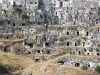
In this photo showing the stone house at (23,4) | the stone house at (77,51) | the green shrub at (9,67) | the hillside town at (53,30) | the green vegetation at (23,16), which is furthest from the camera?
the stone house at (23,4)

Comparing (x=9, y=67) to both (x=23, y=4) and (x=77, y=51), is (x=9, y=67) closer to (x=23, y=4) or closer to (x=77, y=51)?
(x=77, y=51)

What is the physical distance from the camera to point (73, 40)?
234 feet

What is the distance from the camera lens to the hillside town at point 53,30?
218 feet

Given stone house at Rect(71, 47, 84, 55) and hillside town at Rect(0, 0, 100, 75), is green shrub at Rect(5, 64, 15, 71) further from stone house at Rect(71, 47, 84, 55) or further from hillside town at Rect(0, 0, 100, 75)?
stone house at Rect(71, 47, 84, 55)

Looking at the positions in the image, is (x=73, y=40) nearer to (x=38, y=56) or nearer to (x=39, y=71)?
(x=38, y=56)

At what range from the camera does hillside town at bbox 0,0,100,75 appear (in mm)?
66325

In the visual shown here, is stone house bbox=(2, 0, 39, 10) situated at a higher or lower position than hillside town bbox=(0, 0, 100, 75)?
higher

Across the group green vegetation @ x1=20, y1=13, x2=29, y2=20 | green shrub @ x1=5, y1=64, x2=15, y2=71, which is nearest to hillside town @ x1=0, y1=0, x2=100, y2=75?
green vegetation @ x1=20, y1=13, x2=29, y2=20

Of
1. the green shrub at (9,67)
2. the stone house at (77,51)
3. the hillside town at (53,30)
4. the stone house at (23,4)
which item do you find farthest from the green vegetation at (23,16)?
the green shrub at (9,67)

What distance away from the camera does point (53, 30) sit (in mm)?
76312

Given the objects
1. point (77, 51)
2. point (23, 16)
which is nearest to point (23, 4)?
point (23, 16)

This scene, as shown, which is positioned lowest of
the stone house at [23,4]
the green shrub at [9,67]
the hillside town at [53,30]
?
the green shrub at [9,67]

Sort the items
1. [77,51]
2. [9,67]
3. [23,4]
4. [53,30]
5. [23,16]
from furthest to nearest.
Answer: [23,4] → [23,16] → [53,30] → [77,51] → [9,67]

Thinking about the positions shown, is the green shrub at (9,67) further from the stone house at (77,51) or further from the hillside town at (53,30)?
the stone house at (77,51)
